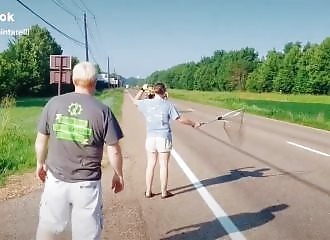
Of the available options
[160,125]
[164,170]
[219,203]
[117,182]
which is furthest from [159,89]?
[117,182]

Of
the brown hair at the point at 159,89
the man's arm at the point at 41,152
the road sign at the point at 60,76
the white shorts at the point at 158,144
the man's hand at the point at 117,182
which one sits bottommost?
the white shorts at the point at 158,144

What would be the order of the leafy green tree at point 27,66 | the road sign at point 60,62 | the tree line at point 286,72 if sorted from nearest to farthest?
1. the road sign at point 60,62
2. the leafy green tree at point 27,66
3. the tree line at point 286,72

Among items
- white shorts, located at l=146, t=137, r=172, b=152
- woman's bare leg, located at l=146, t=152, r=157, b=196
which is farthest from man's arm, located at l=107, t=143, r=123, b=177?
woman's bare leg, located at l=146, t=152, r=157, b=196

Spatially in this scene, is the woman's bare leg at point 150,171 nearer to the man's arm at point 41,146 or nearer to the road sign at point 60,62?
the man's arm at point 41,146

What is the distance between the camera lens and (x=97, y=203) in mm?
4141

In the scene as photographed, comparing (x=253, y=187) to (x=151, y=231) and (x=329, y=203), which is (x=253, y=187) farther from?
(x=151, y=231)

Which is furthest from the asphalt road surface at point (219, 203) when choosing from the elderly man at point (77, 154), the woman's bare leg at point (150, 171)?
the elderly man at point (77, 154)

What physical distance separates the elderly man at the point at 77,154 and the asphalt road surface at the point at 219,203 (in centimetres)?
178

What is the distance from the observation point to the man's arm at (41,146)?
424 centimetres

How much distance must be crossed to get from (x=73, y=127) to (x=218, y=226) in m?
3.10

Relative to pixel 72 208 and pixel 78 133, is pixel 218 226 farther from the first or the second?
pixel 78 133

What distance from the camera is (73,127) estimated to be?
399 cm

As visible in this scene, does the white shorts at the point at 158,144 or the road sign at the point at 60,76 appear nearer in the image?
the white shorts at the point at 158,144

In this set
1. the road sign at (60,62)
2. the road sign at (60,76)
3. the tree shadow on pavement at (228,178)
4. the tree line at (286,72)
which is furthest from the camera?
the tree line at (286,72)
